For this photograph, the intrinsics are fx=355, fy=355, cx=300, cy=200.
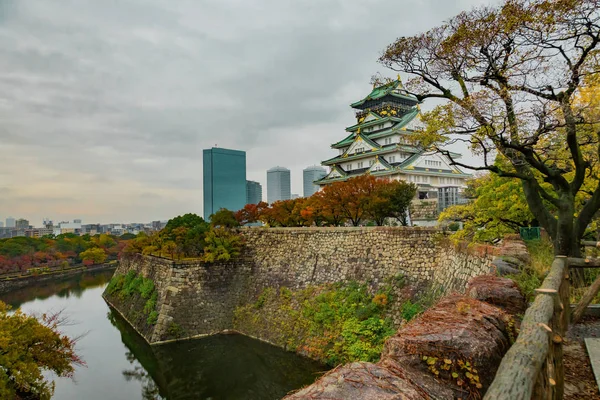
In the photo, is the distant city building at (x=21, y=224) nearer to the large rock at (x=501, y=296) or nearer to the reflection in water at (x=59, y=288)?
the reflection in water at (x=59, y=288)

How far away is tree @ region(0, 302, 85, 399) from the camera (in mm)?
8305

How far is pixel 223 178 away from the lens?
451 ft

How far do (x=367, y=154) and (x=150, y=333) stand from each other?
722 inches

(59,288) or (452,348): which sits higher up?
(452,348)

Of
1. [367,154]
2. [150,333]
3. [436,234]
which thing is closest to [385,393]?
[436,234]

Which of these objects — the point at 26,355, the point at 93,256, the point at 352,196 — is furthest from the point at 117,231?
the point at 26,355

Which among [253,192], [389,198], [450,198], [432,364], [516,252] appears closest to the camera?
[432,364]

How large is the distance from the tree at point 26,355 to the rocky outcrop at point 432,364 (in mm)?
9533

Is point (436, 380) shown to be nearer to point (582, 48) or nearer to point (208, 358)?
point (582, 48)

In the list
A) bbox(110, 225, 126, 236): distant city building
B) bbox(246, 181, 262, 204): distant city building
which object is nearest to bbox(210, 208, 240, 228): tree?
bbox(110, 225, 126, 236): distant city building

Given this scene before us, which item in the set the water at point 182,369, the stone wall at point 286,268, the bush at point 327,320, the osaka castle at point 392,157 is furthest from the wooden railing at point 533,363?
the osaka castle at point 392,157

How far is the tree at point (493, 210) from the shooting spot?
9961 millimetres

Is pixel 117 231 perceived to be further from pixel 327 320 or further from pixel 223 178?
pixel 327 320

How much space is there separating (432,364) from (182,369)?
42.8ft
